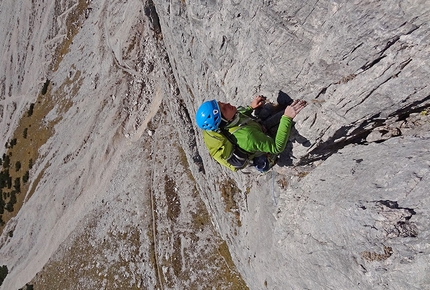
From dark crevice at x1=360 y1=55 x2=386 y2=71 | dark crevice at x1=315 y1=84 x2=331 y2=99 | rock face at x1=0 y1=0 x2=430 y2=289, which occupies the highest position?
dark crevice at x1=360 y1=55 x2=386 y2=71

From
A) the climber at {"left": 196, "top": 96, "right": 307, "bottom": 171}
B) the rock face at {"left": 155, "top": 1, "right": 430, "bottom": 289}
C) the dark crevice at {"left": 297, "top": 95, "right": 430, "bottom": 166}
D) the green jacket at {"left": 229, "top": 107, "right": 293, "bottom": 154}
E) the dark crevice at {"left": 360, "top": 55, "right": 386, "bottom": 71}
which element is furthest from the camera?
the green jacket at {"left": 229, "top": 107, "right": 293, "bottom": 154}

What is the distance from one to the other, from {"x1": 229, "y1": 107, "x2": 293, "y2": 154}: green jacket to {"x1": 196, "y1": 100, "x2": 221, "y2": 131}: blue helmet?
95cm

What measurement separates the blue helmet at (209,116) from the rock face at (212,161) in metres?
2.53

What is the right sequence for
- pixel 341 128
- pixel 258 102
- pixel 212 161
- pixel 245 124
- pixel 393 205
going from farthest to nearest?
pixel 212 161 → pixel 258 102 → pixel 245 124 → pixel 341 128 → pixel 393 205

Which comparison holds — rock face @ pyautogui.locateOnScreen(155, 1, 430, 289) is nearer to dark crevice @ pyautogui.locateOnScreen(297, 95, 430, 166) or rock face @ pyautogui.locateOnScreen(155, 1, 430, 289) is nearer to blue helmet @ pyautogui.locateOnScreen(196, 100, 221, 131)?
dark crevice @ pyautogui.locateOnScreen(297, 95, 430, 166)

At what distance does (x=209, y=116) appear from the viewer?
1062 cm

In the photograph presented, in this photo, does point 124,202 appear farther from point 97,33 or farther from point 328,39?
point 328,39

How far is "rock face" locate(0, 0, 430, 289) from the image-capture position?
9031 millimetres

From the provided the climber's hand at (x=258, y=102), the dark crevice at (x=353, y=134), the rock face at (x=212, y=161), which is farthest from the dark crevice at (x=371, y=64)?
the climber's hand at (x=258, y=102)

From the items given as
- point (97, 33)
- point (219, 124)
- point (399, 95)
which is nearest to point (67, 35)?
point (97, 33)

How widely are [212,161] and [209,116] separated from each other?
11.2 metres

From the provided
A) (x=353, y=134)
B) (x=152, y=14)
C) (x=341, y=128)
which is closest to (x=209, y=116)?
(x=341, y=128)

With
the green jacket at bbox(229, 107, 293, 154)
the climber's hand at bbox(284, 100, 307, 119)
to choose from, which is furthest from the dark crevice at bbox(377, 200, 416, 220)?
the climber's hand at bbox(284, 100, 307, 119)

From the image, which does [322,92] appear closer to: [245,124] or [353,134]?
[353,134]
